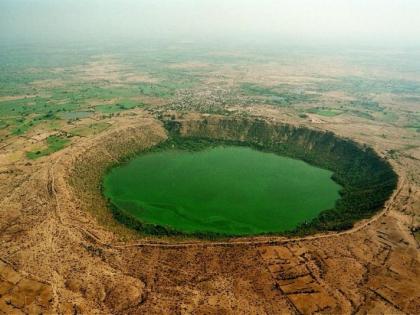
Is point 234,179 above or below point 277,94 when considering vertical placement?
below

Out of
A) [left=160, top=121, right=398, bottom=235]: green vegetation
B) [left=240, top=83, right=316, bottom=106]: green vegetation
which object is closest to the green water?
[left=160, top=121, right=398, bottom=235]: green vegetation

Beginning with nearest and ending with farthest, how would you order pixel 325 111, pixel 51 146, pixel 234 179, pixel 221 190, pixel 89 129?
pixel 221 190 → pixel 234 179 → pixel 51 146 → pixel 89 129 → pixel 325 111

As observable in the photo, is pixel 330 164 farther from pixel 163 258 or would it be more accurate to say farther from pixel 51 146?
pixel 51 146

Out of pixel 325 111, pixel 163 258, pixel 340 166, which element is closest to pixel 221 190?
pixel 163 258

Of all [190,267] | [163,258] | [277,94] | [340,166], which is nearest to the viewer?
[190,267]

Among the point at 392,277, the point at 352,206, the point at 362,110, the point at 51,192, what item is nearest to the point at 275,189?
the point at 352,206

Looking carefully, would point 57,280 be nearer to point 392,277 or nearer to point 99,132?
point 392,277
